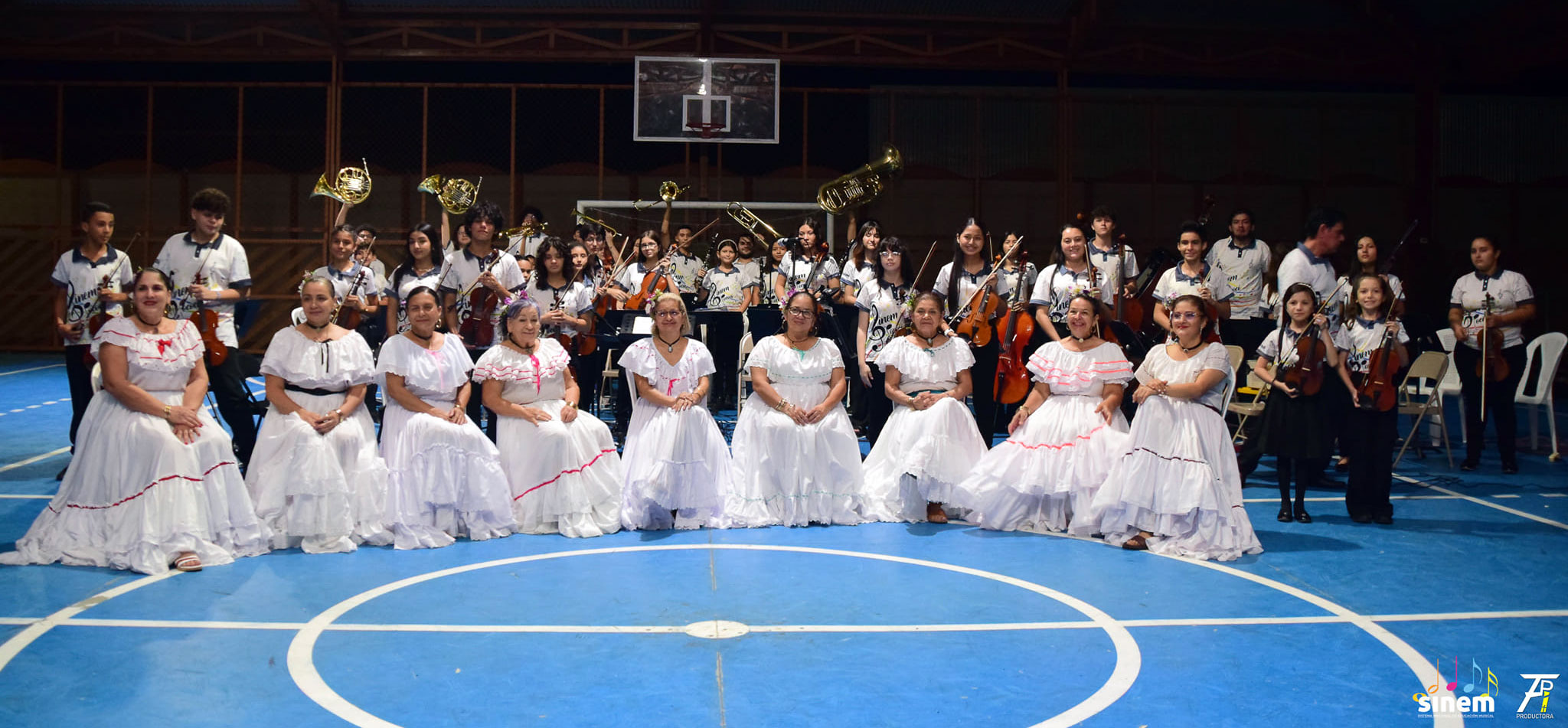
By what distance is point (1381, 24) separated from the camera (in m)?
13.0

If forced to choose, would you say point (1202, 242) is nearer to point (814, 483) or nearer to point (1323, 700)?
point (814, 483)

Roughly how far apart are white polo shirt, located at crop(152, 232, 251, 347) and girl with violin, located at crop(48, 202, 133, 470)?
0.85 feet

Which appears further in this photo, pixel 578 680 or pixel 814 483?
pixel 814 483

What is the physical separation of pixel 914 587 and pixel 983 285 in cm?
281

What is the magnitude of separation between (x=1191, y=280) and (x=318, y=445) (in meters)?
5.04

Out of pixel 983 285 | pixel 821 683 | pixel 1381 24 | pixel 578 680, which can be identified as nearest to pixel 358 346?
pixel 578 680

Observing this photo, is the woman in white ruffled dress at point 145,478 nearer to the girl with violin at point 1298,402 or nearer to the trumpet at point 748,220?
the girl with violin at point 1298,402

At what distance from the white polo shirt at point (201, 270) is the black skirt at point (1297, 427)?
216 inches

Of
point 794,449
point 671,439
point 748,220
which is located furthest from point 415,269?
point 748,220

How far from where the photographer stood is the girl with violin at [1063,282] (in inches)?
264

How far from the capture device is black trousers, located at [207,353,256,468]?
6.11 meters

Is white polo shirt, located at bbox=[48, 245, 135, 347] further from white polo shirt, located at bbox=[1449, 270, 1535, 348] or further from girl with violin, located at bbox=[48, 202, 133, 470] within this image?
white polo shirt, located at bbox=[1449, 270, 1535, 348]

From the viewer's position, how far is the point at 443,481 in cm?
528

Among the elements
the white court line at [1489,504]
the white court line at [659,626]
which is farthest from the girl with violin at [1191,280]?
the white court line at [659,626]
